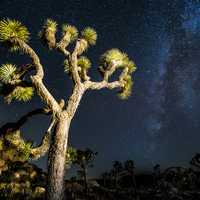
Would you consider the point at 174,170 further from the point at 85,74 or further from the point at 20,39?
the point at 20,39

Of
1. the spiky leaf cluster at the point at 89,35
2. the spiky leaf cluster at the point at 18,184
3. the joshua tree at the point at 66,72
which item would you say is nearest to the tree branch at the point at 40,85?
the joshua tree at the point at 66,72

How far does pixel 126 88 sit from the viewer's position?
49.2 ft

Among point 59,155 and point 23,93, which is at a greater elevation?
point 23,93

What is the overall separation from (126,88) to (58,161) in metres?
5.97

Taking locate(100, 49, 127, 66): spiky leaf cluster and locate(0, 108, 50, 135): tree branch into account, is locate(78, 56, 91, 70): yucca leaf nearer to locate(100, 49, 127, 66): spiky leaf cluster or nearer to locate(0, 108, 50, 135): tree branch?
locate(100, 49, 127, 66): spiky leaf cluster

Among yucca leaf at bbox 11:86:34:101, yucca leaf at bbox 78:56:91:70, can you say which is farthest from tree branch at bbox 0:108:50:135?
yucca leaf at bbox 78:56:91:70

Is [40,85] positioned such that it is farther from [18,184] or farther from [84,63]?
[18,184]

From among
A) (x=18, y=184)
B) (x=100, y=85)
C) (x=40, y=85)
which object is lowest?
(x=18, y=184)

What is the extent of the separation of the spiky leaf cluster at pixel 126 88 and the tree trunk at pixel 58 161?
15.6ft

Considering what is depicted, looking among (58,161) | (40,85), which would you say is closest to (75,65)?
(40,85)

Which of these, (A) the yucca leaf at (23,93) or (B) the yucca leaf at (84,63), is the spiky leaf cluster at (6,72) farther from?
(B) the yucca leaf at (84,63)

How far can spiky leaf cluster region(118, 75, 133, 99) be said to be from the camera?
49.0 ft

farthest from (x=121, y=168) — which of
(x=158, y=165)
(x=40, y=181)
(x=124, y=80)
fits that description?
(x=124, y=80)

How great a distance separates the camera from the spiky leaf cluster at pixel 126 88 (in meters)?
14.9
